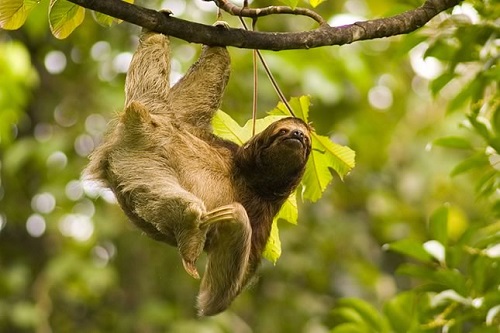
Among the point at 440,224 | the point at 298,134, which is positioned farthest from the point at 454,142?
the point at 298,134

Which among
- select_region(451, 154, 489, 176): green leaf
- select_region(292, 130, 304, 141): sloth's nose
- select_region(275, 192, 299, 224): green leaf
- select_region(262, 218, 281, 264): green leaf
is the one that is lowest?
select_region(262, 218, 281, 264): green leaf

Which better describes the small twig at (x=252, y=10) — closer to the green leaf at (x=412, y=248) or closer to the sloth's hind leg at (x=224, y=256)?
the sloth's hind leg at (x=224, y=256)

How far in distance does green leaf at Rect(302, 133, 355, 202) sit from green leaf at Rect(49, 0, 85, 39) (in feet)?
3.74

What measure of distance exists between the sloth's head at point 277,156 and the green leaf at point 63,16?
96cm

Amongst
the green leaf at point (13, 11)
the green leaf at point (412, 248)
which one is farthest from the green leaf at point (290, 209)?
the green leaf at point (13, 11)

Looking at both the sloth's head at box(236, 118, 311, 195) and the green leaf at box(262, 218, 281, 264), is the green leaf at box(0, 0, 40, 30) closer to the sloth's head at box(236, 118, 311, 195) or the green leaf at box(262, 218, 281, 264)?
the sloth's head at box(236, 118, 311, 195)

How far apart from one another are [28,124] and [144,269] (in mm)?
1844

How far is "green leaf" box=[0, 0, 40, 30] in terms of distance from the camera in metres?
3.23

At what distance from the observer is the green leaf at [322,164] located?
12.3ft

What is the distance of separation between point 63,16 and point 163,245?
19.0 ft

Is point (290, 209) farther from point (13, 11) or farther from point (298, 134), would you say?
point (13, 11)

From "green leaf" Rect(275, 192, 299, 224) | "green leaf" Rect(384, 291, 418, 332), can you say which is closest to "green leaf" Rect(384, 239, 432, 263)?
"green leaf" Rect(384, 291, 418, 332)

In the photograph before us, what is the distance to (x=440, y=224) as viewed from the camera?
13.9 feet

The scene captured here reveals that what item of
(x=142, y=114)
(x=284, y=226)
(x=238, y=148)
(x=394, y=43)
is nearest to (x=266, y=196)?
(x=238, y=148)
